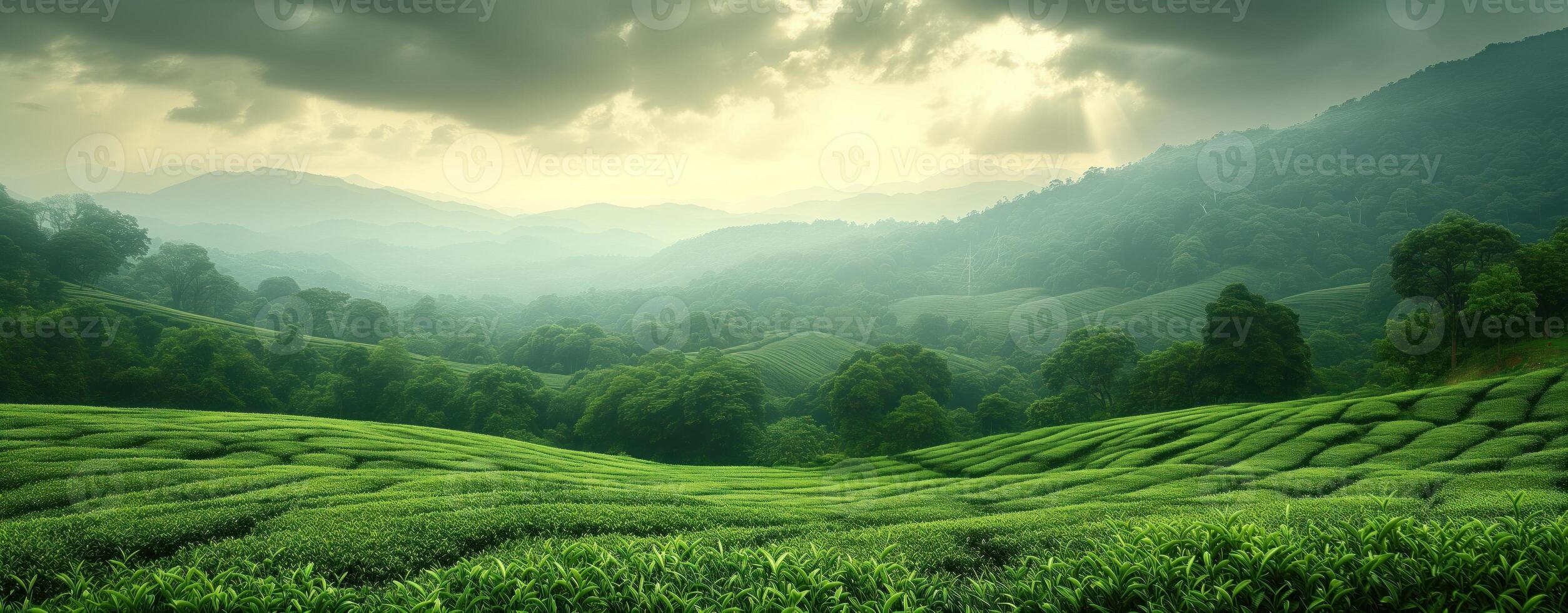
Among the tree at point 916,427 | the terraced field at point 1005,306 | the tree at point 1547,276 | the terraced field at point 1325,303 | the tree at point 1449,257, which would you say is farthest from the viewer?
the terraced field at point 1005,306

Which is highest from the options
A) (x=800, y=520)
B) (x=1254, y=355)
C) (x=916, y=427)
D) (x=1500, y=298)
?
(x=1500, y=298)

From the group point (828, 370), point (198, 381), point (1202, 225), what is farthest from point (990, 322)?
point (198, 381)

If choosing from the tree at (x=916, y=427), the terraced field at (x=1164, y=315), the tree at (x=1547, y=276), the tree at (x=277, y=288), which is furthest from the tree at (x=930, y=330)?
the tree at (x=277, y=288)

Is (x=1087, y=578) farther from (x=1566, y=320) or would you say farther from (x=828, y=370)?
(x=828, y=370)

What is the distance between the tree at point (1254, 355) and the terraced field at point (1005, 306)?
72864mm

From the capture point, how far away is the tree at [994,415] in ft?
188

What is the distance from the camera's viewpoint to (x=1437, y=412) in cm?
2016

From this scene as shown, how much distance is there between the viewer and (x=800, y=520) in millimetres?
13016

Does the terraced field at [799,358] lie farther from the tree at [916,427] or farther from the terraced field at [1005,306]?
the terraced field at [1005,306]

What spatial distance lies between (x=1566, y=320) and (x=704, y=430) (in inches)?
2085

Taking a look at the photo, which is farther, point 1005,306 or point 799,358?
point 1005,306

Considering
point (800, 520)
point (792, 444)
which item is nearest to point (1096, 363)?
point (792, 444)

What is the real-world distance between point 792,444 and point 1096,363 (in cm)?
3024

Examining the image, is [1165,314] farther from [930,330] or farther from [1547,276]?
[1547,276]
